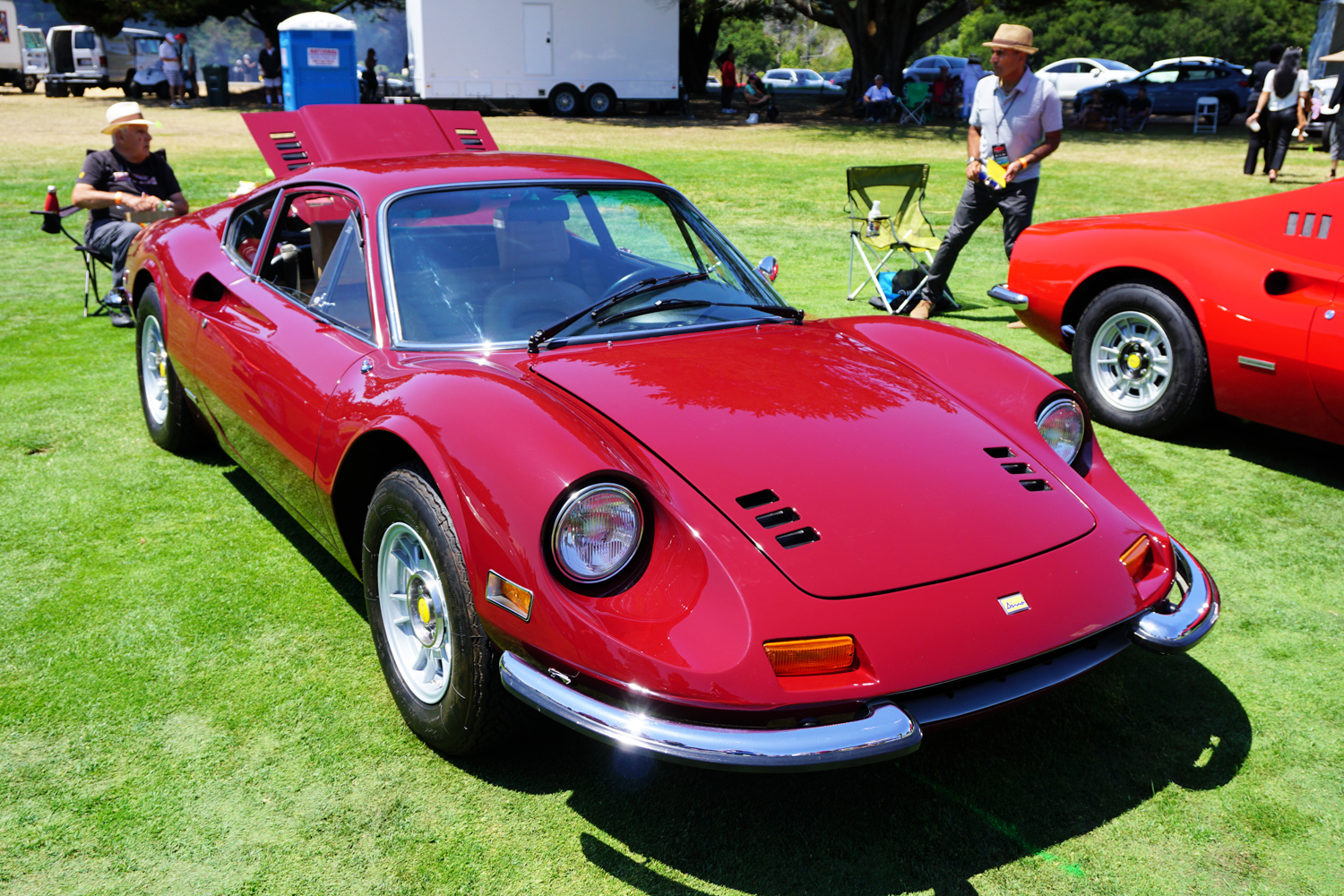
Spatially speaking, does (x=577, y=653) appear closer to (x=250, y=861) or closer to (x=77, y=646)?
(x=250, y=861)

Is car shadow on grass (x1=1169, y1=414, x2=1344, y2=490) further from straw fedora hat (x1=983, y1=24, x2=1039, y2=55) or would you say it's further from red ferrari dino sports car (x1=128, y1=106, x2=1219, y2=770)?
straw fedora hat (x1=983, y1=24, x2=1039, y2=55)

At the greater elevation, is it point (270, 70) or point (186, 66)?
point (186, 66)

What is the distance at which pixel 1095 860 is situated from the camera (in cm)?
224

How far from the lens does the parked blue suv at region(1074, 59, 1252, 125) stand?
25.6 meters

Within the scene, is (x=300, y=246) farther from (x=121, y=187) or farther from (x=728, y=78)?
(x=728, y=78)

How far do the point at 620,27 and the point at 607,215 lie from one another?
25.8 meters

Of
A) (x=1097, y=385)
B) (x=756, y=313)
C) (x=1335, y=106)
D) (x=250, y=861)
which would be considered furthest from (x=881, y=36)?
(x=250, y=861)

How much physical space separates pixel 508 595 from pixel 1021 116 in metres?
5.92

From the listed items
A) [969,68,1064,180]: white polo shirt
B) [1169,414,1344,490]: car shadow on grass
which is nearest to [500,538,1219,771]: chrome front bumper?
[1169,414,1344,490]: car shadow on grass

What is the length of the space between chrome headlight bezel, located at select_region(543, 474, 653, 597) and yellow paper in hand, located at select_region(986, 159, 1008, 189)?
543cm

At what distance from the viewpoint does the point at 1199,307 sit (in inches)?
180

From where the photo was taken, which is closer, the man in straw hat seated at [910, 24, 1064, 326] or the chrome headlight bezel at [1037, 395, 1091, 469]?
the chrome headlight bezel at [1037, 395, 1091, 469]

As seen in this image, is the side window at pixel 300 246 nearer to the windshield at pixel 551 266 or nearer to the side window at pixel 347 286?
the side window at pixel 347 286

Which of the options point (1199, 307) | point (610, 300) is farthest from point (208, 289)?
point (1199, 307)
